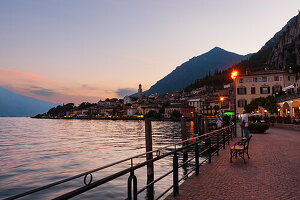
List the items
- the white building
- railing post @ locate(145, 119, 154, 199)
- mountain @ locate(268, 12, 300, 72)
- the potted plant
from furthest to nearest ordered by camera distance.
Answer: the white building < mountain @ locate(268, 12, 300, 72) < the potted plant < railing post @ locate(145, 119, 154, 199)

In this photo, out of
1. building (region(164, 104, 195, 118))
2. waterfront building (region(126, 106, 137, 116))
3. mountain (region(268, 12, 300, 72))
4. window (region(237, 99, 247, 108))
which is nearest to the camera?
window (region(237, 99, 247, 108))

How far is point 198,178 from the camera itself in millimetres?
7617

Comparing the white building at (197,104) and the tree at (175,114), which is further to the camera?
the white building at (197,104)

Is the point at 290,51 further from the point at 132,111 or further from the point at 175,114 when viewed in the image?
the point at 132,111

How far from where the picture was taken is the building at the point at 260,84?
6009 centimetres

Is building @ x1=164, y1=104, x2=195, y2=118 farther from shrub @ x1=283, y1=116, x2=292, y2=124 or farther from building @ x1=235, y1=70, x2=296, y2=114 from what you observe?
shrub @ x1=283, y1=116, x2=292, y2=124

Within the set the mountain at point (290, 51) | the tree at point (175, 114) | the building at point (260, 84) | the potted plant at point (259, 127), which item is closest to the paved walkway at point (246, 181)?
the potted plant at point (259, 127)

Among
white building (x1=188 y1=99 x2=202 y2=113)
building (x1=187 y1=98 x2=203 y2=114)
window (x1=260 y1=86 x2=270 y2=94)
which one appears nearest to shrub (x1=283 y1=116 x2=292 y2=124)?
window (x1=260 y1=86 x2=270 y2=94)

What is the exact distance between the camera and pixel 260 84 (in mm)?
61312

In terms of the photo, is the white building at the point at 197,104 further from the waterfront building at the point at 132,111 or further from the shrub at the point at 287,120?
the shrub at the point at 287,120

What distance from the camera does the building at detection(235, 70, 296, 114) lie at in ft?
197

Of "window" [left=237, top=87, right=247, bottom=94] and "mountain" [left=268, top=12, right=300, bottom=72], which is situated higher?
"mountain" [left=268, top=12, right=300, bottom=72]

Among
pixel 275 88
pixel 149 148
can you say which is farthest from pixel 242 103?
pixel 149 148

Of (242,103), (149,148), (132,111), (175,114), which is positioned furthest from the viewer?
(132,111)
